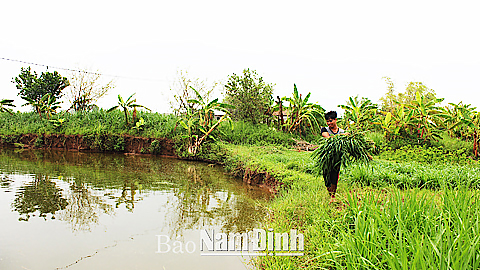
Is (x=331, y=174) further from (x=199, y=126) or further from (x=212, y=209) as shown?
(x=199, y=126)

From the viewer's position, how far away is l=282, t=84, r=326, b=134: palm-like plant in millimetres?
12766

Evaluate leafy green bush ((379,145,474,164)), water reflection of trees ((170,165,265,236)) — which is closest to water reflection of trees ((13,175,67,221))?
water reflection of trees ((170,165,265,236))

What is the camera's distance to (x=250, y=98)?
13953mm

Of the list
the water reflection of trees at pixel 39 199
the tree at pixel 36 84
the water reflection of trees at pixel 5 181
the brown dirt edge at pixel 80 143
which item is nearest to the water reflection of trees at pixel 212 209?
the water reflection of trees at pixel 39 199

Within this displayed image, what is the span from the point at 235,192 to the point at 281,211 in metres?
2.80

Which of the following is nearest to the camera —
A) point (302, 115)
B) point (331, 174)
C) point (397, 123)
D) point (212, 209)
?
point (331, 174)

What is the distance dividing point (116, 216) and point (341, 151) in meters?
3.51

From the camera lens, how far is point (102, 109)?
15641mm

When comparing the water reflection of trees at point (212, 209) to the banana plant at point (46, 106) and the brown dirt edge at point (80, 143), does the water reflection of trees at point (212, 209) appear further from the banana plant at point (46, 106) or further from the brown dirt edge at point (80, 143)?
the banana plant at point (46, 106)

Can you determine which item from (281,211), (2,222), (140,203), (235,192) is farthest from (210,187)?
(2,222)

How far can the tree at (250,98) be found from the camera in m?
14.0

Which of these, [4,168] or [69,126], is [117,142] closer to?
[69,126]

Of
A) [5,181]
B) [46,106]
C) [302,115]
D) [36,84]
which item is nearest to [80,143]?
[46,106]

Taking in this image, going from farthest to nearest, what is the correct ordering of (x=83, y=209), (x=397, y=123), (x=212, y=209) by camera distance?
(x=397, y=123) → (x=212, y=209) → (x=83, y=209)
